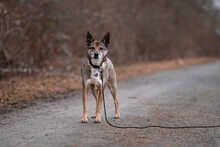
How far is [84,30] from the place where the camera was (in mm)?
16328

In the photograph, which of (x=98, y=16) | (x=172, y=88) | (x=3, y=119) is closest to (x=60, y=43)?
(x=98, y=16)

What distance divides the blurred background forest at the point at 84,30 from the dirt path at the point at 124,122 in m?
3.52

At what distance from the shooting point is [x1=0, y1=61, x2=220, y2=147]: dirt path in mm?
5430

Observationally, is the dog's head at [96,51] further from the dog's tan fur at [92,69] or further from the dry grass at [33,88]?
the dry grass at [33,88]

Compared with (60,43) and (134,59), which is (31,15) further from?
(134,59)

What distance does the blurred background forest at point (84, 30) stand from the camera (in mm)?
12164

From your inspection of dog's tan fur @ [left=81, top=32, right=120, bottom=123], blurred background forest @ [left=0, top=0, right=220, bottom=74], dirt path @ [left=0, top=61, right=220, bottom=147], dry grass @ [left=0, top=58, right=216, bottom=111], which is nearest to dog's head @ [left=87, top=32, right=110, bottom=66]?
dog's tan fur @ [left=81, top=32, right=120, bottom=123]

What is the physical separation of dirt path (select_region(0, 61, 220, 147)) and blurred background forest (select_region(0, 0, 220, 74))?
3515mm

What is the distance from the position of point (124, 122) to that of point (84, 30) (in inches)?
397

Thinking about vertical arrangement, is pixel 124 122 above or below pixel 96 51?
below

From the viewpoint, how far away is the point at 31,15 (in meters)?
12.4

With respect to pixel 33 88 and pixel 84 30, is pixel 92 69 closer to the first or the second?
pixel 33 88

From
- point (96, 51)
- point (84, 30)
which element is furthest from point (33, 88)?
point (84, 30)

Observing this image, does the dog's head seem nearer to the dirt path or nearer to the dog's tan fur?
the dog's tan fur
